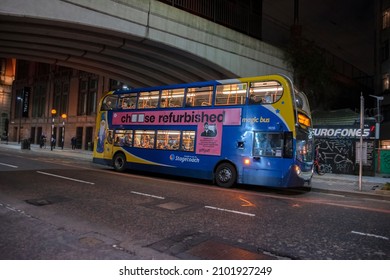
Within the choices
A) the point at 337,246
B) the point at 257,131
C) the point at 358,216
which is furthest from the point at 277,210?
the point at 257,131

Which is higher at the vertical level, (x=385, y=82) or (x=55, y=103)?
(x=385, y=82)

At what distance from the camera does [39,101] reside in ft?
174

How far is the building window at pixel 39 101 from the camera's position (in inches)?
2057

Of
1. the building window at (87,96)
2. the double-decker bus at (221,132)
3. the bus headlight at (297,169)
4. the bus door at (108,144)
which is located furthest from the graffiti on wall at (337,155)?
the building window at (87,96)

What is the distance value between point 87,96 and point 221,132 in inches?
1318

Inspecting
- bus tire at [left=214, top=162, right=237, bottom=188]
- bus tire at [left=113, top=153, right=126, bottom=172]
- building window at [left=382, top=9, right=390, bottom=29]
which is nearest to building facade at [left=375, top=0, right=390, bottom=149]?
building window at [left=382, top=9, right=390, bottom=29]

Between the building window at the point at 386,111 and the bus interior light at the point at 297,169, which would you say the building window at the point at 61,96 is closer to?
the bus interior light at the point at 297,169

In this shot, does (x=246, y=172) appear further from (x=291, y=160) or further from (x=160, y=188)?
(x=160, y=188)

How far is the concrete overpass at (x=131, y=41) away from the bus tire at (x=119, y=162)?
19.5 ft

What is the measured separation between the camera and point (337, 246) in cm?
538

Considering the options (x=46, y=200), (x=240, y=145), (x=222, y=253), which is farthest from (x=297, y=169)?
(x=46, y=200)

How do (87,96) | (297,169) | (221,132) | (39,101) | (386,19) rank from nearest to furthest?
1. (297,169)
2. (221,132)
3. (386,19)
4. (87,96)
5. (39,101)

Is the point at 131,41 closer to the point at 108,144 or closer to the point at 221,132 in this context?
the point at 108,144
